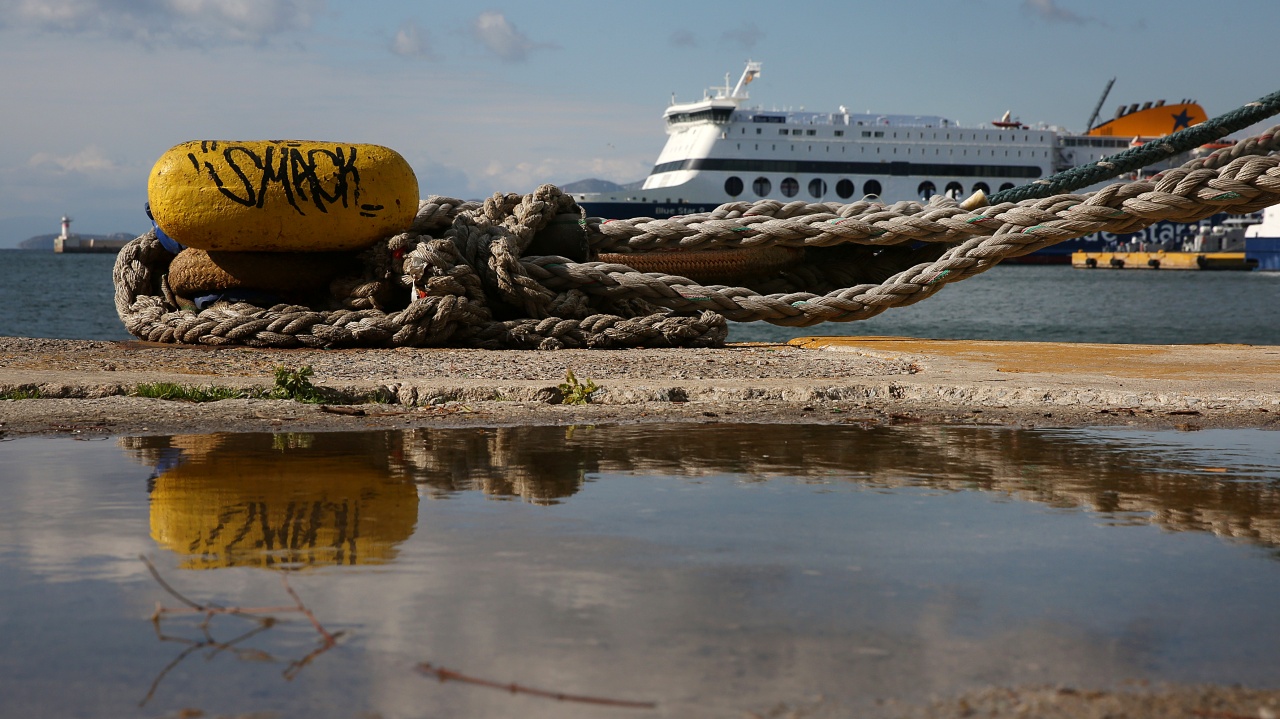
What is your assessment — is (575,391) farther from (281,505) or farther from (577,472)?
(281,505)

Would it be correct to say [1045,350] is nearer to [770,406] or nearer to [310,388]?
[770,406]

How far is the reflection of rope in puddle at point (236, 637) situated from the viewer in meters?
1.63

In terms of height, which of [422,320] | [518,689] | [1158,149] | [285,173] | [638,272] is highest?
[1158,149]

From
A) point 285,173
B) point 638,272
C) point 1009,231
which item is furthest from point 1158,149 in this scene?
point 285,173

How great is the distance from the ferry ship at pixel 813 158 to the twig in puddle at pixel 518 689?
49.6 meters

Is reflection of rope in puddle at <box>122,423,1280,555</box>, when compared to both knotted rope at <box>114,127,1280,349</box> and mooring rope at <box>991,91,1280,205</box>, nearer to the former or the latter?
knotted rope at <box>114,127,1280,349</box>

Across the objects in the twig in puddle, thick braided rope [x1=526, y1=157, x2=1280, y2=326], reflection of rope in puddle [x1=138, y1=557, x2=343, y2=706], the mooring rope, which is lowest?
the twig in puddle

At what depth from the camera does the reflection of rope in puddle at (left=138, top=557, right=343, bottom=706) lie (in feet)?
5.34

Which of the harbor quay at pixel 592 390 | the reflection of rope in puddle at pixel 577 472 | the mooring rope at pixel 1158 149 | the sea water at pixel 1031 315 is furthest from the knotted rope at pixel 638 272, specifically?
the sea water at pixel 1031 315

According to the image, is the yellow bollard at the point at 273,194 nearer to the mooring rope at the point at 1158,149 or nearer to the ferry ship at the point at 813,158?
the mooring rope at the point at 1158,149

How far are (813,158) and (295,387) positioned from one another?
51.0 m

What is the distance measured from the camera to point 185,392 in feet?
14.3

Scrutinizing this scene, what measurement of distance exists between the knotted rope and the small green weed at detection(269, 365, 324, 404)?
1.87m

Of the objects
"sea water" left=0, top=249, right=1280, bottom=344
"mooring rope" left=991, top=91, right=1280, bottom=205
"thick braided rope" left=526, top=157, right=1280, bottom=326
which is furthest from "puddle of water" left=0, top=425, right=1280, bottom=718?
"sea water" left=0, top=249, right=1280, bottom=344
